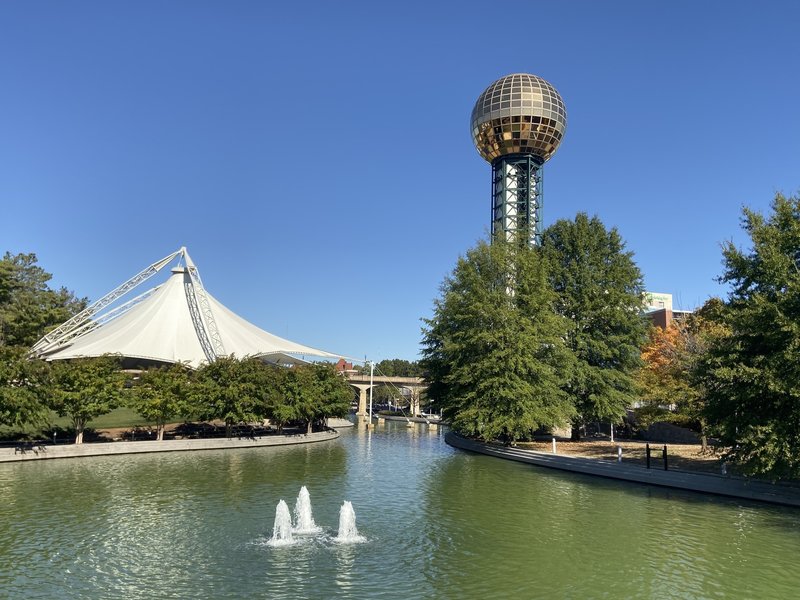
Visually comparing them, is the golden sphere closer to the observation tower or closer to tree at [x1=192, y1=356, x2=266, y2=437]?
the observation tower

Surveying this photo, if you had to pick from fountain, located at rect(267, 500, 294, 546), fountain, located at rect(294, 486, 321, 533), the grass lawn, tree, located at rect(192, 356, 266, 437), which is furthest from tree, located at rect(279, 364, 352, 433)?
fountain, located at rect(267, 500, 294, 546)

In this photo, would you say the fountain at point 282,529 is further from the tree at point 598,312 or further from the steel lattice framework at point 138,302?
the steel lattice framework at point 138,302

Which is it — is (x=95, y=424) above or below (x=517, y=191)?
below

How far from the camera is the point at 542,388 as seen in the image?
1492 inches

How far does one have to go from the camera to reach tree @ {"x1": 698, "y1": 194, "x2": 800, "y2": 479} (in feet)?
66.7

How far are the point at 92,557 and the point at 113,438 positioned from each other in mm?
27394

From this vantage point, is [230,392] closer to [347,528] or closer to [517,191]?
[347,528]

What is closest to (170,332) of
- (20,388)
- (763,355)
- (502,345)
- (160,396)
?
(160,396)

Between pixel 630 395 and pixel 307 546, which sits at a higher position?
pixel 630 395

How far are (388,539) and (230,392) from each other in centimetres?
2582

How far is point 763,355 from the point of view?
Answer: 21.8m

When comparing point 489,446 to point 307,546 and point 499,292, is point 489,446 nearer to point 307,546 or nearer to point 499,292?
point 499,292

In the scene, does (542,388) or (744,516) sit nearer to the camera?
(744,516)

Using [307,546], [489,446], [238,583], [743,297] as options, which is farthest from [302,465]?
[743,297]
